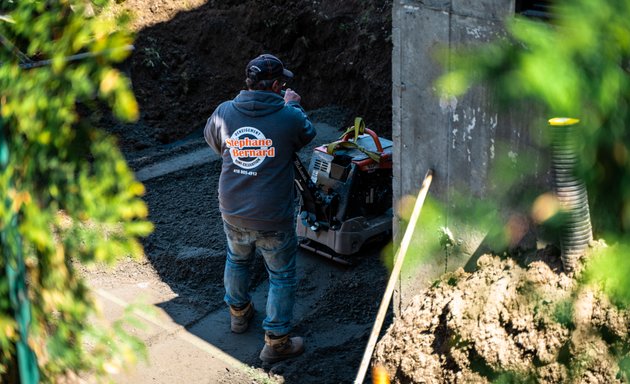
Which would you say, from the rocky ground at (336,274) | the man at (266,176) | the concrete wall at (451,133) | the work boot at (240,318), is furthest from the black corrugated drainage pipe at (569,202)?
the work boot at (240,318)

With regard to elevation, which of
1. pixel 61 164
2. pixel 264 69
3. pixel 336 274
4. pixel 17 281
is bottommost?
pixel 336 274

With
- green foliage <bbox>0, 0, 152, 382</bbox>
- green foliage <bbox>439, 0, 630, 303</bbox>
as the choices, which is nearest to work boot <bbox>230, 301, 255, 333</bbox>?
green foliage <bbox>0, 0, 152, 382</bbox>

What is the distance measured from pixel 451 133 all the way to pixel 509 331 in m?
1.20

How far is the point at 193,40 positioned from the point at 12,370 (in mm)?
9728

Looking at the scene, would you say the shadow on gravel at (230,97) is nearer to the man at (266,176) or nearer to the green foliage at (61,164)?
the man at (266,176)

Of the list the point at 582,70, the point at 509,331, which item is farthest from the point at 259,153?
the point at 582,70

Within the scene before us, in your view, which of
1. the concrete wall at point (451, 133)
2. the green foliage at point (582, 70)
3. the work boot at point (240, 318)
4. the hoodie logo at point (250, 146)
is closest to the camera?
the green foliage at point (582, 70)

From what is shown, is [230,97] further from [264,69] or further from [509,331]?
[509,331]

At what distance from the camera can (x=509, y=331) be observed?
4109mm

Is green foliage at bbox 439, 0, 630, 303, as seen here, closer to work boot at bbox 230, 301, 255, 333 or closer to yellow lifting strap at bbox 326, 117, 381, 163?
work boot at bbox 230, 301, 255, 333

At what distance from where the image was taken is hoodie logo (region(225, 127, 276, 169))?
5.38 meters

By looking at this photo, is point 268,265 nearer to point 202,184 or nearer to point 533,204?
point 533,204

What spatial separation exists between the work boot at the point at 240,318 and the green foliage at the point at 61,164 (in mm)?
3170

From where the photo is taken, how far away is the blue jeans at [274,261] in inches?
220
